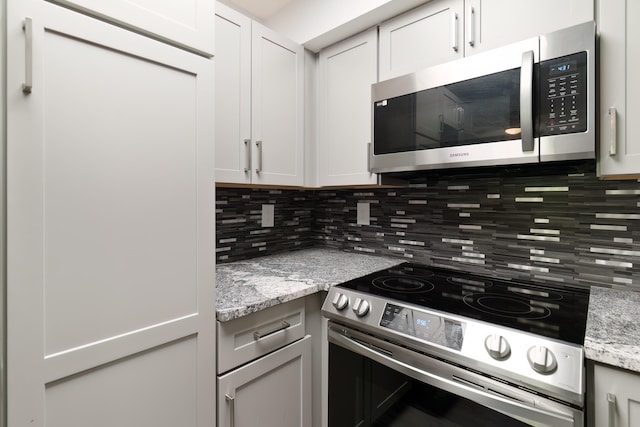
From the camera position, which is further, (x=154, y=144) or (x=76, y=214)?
(x=154, y=144)

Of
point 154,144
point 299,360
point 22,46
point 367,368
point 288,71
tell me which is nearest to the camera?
point 22,46

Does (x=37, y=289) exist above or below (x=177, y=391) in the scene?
Result: above

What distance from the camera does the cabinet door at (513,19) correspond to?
40.8 inches

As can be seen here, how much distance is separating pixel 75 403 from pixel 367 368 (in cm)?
87

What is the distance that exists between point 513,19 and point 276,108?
1.07 metres

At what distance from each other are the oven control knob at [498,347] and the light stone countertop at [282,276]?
0.61 m

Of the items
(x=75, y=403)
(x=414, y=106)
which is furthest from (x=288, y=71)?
(x=75, y=403)

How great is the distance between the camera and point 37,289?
0.68 metres

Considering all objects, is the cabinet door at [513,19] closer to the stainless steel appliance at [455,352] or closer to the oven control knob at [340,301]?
the stainless steel appliance at [455,352]

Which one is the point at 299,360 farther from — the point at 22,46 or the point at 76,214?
the point at 22,46

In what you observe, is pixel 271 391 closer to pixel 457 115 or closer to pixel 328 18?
pixel 457 115

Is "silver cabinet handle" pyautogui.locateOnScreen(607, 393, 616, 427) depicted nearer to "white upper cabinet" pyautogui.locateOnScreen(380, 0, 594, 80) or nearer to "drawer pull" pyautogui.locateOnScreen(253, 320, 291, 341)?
"drawer pull" pyautogui.locateOnScreen(253, 320, 291, 341)

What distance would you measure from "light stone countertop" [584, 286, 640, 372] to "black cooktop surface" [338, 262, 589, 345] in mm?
27

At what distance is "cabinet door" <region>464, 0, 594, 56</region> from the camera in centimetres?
104
